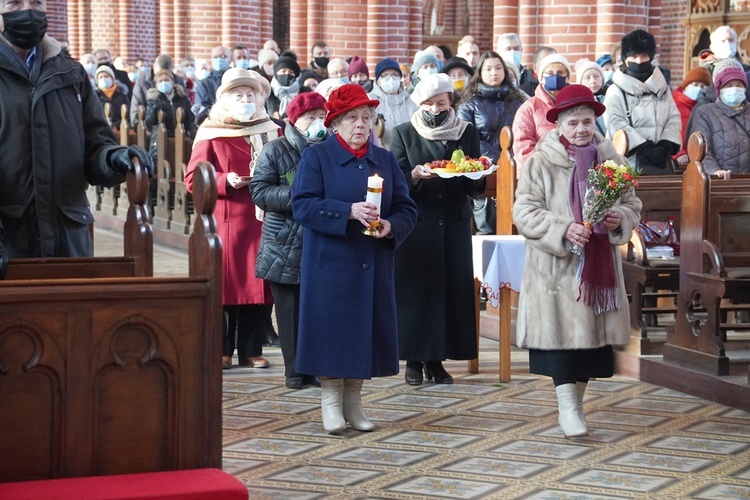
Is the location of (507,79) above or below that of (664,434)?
above

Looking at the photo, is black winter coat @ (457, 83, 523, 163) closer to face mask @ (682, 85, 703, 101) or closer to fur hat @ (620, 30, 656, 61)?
fur hat @ (620, 30, 656, 61)

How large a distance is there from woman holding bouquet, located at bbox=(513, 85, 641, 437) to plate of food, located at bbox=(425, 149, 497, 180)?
80 centimetres

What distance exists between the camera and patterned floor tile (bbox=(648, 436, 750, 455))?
255 inches

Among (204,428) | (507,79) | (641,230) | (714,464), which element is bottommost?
(714,464)

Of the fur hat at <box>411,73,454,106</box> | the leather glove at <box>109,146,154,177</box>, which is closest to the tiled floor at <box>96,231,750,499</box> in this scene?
the leather glove at <box>109,146,154,177</box>

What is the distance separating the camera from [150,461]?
446cm

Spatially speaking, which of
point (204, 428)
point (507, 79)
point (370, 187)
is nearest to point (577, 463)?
point (370, 187)

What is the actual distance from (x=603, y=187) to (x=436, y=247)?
1599 mm

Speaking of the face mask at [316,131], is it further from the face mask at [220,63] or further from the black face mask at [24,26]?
the face mask at [220,63]

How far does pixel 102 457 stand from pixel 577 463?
2.56 meters

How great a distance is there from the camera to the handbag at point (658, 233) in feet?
30.1

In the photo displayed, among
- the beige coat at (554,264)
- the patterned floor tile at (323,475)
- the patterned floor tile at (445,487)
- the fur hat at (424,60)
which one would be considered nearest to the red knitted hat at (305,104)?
the beige coat at (554,264)

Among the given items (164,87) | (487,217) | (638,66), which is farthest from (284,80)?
(638,66)

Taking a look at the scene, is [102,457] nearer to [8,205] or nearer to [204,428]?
[204,428]
